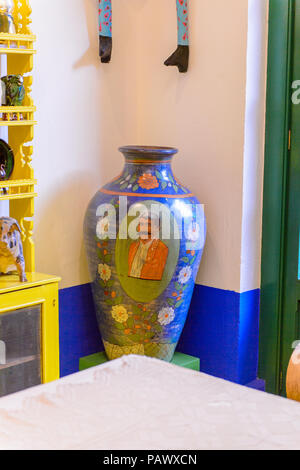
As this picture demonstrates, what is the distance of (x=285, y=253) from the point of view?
3.34 m

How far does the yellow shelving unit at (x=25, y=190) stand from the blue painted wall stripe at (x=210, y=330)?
47 cm

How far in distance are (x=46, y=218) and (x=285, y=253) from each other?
1252 mm

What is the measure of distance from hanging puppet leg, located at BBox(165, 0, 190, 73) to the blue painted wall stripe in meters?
1.22

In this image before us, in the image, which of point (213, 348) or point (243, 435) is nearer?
point (243, 435)

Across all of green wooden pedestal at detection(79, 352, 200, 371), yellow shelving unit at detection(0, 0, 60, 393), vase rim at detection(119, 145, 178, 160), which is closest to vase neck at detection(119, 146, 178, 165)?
vase rim at detection(119, 145, 178, 160)

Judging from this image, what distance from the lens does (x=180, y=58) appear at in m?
3.43

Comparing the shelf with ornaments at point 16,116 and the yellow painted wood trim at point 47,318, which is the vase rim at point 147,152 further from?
the yellow painted wood trim at point 47,318

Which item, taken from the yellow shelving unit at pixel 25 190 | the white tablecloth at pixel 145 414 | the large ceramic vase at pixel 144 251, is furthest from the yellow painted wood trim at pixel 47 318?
the white tablecloth at pixel 145 414

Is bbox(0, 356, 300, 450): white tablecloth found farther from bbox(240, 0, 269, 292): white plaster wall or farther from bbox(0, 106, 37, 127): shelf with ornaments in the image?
bbox(240, 0, 269, 292): white plaster wall

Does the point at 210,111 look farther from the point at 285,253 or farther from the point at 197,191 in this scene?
the point at 285,253

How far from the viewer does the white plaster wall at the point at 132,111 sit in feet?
10.6

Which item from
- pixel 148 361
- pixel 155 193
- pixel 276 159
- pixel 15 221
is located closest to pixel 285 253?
pixel 276 159

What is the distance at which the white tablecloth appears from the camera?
1.31 metres

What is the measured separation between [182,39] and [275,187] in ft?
3.06
